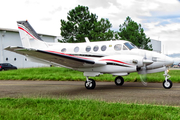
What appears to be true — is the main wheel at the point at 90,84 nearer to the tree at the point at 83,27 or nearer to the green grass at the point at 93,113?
the green grass at the point at 93,113

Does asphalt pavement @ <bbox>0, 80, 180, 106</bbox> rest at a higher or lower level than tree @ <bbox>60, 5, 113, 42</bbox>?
lower

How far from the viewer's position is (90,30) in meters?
35.7

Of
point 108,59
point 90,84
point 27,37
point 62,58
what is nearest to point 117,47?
point 108,59

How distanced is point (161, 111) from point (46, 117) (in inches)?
127

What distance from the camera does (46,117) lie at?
5.33 metres

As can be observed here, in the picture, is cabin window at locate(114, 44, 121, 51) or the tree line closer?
cabin window at locate(114, 44, 121, 51)

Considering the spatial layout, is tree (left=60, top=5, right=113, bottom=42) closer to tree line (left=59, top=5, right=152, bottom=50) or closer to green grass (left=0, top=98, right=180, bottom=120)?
tree line (left=59, top=5, right=152, bottom=50)

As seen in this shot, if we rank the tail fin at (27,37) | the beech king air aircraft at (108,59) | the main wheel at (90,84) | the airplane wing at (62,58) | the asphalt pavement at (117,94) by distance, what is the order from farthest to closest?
1. the tail fin at (27,37)
2. the main wheel at (90,84)
3. the beech king air aircraft at (108,59)
4. the airplane wing at (62,58)
5. the asphalt pavement at (117,94)

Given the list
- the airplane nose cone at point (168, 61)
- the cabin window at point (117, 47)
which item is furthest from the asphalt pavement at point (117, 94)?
the cabin window at point (117, 47)

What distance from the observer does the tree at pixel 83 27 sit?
110 ft

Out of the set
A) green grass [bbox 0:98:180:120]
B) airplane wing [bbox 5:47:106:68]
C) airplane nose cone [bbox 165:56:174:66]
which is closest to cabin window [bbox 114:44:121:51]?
airplane wing [bbox 5:47:106:68]

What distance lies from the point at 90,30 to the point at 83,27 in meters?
1.53

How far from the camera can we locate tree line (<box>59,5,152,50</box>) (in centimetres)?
3294

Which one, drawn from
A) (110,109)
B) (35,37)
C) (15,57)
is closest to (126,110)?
(110,109)
